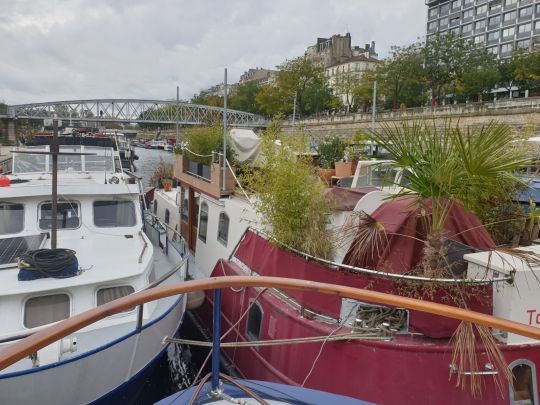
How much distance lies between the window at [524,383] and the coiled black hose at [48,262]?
565 centimetres

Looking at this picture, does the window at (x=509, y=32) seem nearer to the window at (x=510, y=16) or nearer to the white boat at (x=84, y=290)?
the window at (x=510, y=16)

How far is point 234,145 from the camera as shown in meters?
11.6

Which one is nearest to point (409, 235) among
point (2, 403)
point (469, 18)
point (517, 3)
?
point (2, 403)

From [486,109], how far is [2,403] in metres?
44.2

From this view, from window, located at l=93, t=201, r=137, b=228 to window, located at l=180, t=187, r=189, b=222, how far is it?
156 inches

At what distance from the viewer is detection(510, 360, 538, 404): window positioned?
4.65 m

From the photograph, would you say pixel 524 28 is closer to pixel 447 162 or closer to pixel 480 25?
pixel 480 25

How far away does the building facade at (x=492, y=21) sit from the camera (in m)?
80.8

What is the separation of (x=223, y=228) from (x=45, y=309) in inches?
162

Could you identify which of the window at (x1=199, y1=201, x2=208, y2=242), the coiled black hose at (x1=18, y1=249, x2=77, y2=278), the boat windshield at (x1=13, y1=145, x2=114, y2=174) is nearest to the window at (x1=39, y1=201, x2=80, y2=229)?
the coiled black hose at (x1=18, y1=249, x2=77, y2=278)

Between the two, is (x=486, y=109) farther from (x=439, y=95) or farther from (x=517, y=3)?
(x=517, y=3)

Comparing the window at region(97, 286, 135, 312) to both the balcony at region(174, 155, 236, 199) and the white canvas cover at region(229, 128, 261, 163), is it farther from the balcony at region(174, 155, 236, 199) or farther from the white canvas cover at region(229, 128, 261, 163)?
the white canvas cover at region(229, 128, 261, 163)

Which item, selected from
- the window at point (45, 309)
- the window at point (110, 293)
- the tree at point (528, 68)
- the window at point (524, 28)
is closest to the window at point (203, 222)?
the window at point (110, 293)

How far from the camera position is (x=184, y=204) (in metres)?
13.0
